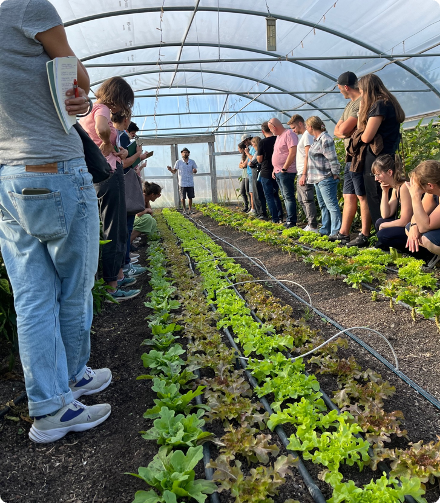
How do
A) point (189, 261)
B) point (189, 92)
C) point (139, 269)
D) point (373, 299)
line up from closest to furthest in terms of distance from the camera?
point (373, 299) < point (139, 269) < point (189, 261) < point (189, 92)

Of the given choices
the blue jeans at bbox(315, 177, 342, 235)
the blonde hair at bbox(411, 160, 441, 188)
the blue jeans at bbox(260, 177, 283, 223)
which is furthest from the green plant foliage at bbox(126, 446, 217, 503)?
the blue jeans at bbox(260, 177, 283, 223)

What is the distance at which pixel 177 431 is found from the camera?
5.64 ft

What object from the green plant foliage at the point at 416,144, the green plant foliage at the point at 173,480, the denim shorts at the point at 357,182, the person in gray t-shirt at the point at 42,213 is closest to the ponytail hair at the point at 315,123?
the denim shorts at the point at 357,182

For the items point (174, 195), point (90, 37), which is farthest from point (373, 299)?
point (174, 195)

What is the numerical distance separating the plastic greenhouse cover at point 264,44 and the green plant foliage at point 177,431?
5790 mm

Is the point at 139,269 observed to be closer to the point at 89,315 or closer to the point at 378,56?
the point at 89,315

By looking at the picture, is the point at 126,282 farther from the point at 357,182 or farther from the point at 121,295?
the point at 357,182

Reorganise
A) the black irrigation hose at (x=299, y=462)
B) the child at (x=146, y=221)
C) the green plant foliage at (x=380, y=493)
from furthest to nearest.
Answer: the child at (x=146, y=221), the black irrigation hose at (x=299, y=462), the green plant foliage at (x=380, y=493)

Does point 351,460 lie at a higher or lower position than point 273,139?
lower

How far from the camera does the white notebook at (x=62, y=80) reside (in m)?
1.59

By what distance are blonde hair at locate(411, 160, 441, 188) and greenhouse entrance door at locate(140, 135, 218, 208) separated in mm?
16173

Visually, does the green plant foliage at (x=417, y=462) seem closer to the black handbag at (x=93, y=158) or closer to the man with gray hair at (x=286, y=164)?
the black handbag at (x=93, y=158)

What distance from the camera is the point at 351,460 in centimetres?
153

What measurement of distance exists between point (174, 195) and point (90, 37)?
31.0ft
